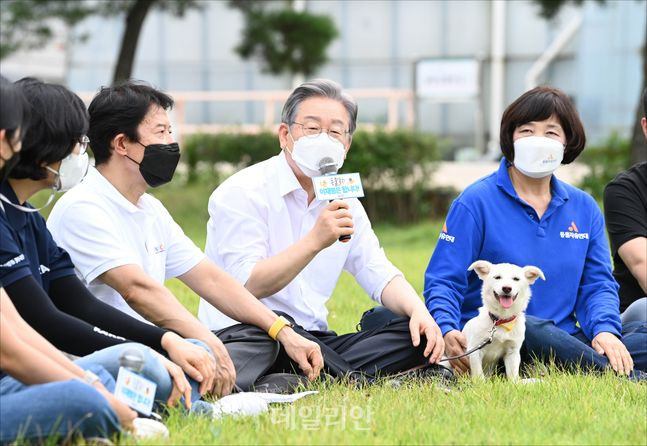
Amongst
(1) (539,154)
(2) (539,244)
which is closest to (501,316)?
(2) (539,244)

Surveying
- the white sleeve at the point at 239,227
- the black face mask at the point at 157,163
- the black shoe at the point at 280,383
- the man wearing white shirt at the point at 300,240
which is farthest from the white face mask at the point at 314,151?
the black shoe at the point at 280,383

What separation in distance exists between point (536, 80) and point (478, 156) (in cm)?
236

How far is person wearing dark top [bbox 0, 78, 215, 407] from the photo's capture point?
3.69m

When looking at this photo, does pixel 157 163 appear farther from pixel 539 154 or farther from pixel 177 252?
pixel 539 154

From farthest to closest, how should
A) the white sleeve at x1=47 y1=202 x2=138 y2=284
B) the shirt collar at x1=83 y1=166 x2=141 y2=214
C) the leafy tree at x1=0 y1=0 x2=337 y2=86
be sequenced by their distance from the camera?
the leafy tree at x1=0 y1=0 x2=337 y2=86
the shirt collar at x1=83 y1=166 x2=141 y2=214
the white sleeve at x1=47 y1=202 x2=138 y2=284

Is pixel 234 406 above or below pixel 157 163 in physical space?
below

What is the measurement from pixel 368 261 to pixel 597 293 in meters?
1.12

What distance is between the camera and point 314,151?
16.0 ft

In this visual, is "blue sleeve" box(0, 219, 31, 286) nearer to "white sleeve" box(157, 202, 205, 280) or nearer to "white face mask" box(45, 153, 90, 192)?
"white face mask" box(45, 153, 90, 192)

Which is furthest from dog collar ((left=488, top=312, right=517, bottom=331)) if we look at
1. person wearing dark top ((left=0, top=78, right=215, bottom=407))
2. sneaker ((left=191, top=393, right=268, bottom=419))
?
person wearing dark top ((left=0, top=78, right=215, bottom=407))

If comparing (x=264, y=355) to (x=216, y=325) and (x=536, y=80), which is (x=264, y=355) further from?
(x=536, y=80)

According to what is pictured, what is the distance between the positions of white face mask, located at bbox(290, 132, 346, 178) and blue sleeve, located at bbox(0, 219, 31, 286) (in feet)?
5.34

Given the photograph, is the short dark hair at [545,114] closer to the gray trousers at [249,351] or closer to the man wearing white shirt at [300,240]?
the man wearing white shirt at [300,240]

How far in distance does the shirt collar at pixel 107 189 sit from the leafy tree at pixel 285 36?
11782 mm
